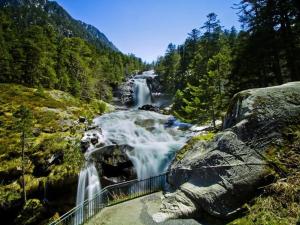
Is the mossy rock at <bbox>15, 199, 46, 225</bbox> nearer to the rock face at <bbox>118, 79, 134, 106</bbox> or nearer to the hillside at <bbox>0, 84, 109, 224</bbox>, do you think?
the hillside at <bbox>0, 84, 109, 224</bbox>

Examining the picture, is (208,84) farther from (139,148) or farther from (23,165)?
(23,165)

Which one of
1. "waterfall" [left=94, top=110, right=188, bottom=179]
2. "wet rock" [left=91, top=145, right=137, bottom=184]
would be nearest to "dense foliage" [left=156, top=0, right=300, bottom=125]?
"waterfall" [left=94, top=110, right=188, bottom=179]

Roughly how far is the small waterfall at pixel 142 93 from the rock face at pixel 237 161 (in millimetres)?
61858

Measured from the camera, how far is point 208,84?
27984 mm

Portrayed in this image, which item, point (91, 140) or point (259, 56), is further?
point (91, 140)

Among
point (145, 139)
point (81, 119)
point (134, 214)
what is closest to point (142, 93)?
point (81, 119)

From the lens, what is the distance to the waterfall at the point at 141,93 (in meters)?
73.5

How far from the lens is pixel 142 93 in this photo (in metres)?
76.1

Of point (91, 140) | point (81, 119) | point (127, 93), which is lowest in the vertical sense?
point (91, 140)

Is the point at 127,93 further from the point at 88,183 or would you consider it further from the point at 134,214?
the point at 134,214

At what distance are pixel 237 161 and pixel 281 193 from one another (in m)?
1.99

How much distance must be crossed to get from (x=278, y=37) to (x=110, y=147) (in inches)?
720

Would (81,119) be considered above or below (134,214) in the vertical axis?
above

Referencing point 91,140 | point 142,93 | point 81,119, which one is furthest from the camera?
point 142,93
